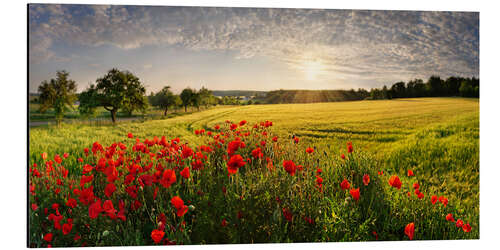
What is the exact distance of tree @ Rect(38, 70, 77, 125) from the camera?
3963 mm

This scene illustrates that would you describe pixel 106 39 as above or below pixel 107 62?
above

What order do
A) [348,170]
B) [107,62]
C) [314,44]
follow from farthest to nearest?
[314,44], [107,62], [348,170]

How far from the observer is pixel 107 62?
407 cm

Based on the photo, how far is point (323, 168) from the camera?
12.4ft

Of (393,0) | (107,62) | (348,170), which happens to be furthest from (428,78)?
(107,62)

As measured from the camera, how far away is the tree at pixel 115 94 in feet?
13.5

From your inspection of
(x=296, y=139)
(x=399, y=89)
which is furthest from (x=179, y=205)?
(x=399, y=89)

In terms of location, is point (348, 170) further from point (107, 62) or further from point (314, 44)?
point (107, 62)

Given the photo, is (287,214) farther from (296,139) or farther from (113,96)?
(113,96)

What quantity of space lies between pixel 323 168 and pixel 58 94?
11.6 feet

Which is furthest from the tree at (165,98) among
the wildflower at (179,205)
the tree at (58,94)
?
the wildflower at (179,205)

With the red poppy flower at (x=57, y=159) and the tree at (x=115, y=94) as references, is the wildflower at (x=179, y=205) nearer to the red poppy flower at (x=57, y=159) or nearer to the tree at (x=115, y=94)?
the red poppy flower at (x=57, y=159)

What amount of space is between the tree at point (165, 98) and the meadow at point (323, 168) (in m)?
0.22
